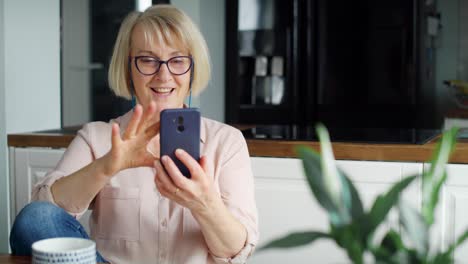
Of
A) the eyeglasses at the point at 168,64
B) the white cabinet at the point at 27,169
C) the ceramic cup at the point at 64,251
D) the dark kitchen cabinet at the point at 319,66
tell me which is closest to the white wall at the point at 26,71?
the white cabinet at the point at 27,169

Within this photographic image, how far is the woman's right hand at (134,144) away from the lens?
4.15ft

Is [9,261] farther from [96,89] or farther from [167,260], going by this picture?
[96,89]

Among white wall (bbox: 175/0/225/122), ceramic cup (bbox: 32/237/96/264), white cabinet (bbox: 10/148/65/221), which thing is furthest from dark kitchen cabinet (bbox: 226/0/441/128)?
ceramic cup (bbox: 32/237/96/264)

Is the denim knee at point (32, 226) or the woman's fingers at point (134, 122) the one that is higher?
the woman's fingers at point (134, 122)

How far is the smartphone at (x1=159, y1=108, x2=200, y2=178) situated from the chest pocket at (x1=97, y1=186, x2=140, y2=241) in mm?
410

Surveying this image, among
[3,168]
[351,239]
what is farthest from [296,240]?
[3,168]

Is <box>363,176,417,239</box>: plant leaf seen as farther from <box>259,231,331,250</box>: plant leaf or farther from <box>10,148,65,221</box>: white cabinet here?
<box>10,148,65,221</box>: white cabinet

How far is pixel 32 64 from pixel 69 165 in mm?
1209

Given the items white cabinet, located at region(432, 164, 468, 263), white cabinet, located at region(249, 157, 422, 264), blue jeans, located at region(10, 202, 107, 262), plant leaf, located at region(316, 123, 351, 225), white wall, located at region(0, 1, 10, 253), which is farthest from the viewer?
white wall, located at region(0, 1, 10, 253)

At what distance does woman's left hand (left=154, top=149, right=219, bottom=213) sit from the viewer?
1238 millimetres

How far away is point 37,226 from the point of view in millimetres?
1351

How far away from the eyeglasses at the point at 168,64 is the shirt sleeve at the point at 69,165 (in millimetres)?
198

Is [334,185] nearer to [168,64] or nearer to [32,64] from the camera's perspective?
[168,64]

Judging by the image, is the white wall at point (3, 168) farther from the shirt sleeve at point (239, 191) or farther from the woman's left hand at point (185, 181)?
the woman's left hand at point (185, 181)
